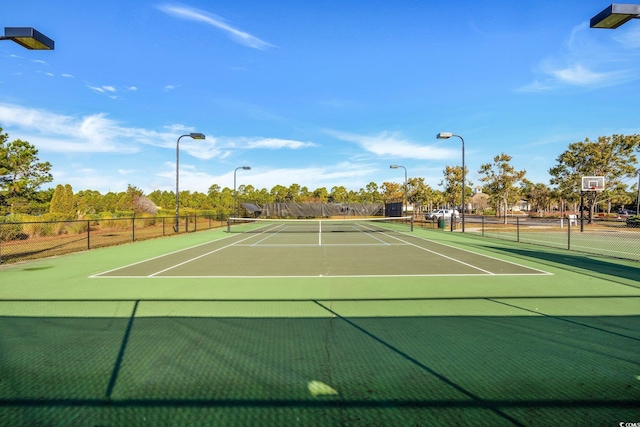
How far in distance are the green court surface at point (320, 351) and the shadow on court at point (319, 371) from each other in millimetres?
19

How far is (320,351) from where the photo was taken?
4.44 metres

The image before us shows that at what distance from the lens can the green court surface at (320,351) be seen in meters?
3.21

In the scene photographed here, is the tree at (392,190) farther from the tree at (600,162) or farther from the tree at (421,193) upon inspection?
the tree at (600,162)

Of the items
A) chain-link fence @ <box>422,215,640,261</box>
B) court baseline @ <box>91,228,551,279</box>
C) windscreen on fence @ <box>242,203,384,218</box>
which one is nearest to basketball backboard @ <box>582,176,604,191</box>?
chain-link fence @ <box>422,215,640,261</box>

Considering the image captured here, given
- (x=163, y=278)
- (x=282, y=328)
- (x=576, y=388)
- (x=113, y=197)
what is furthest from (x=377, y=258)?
(x=113, y=197)

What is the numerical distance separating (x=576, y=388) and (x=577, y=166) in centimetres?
4150

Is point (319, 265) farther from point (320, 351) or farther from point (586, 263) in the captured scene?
point (586, 263)

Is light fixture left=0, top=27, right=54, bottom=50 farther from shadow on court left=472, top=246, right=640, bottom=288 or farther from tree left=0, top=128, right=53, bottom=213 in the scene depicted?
tree left=0, top=128, right=53, bottom=213

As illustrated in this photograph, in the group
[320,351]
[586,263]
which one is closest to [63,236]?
[320,351]

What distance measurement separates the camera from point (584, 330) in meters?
5.15

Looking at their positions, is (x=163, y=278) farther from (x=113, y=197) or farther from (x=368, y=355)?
(x=113, y=197)

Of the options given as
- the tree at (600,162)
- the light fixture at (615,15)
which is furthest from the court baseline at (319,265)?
the tree at (600,162)

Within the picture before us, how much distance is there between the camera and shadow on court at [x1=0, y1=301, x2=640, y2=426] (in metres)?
3.15

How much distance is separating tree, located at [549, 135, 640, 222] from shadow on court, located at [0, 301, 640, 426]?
37983mm
